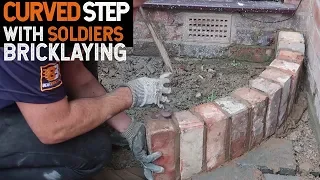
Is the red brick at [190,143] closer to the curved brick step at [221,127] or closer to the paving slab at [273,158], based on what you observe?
the curved brick step at [221,127]

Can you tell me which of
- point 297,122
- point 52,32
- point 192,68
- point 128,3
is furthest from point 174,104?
point 52,32

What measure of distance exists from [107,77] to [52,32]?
144cm

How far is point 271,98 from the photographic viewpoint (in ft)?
10.6

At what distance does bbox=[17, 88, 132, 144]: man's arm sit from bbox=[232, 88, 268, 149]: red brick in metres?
0.72

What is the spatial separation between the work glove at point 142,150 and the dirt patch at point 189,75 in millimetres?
592

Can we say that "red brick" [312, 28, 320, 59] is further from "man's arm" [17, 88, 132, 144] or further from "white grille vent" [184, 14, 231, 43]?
"man's arm" [17, 88, 132, 144]

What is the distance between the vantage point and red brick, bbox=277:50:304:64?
3.64 metres

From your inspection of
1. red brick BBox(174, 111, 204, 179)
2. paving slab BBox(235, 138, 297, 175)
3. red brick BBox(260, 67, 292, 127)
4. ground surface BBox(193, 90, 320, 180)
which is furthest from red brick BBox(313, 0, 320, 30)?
red brick BBox(174, 111, 204, 179)

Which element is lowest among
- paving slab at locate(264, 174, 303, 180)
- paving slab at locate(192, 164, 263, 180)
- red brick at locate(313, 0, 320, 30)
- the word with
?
paving slab at locate(264, 174, 303, 180)

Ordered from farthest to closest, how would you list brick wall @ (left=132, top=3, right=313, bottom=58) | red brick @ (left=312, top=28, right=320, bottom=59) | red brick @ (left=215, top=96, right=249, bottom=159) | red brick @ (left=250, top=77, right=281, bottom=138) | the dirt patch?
brick wall @ (left=132, top=3, right=313, bottom=58) < the dirt patch < red brick @ (left=312, top=28, right=320, bottom=59) < red brick @ (left=250, top=77, right=281, bottom=138) < red brick @ (left=215, top=96, right=249, bottom=159)

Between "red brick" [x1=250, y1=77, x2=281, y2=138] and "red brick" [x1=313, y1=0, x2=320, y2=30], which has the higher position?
"red brick" [x1=313, y1=0, x2=320, y2=30]

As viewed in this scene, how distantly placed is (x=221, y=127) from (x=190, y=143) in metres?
0.19

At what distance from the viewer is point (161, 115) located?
3.07m

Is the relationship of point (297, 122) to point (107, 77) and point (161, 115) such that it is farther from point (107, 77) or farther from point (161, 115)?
point (107, 77)
